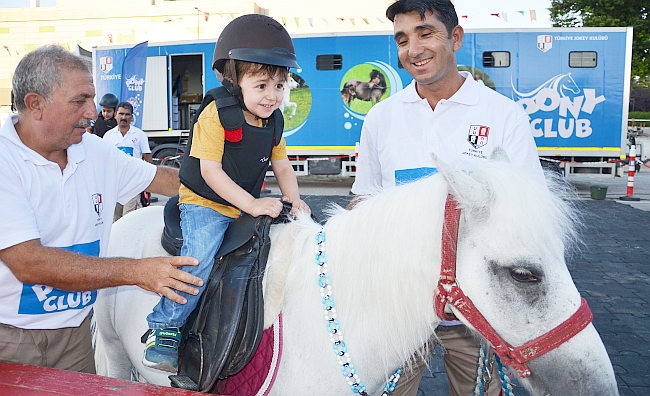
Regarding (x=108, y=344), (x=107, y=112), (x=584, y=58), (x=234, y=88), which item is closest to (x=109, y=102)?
(x=107, y=112)

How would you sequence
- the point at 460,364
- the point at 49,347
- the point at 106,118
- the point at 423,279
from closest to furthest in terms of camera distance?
the point at 423,279 < the point at 49,347 < the point at 460,364 < the point at 106,118

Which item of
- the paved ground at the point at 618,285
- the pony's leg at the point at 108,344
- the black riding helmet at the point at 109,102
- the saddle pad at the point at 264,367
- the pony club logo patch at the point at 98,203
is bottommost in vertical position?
the paved ground at the point at 618,285

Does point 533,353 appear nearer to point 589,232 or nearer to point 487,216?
point 487,216

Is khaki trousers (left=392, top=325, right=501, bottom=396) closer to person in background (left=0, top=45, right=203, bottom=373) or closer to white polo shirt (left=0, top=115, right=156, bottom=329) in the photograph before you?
person in background (left=0, top=45, right=203, bottom=373)

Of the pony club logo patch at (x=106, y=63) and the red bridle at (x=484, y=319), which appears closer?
the red bridle at (x=484, y=319)

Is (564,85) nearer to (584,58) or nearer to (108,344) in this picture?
(584,58)

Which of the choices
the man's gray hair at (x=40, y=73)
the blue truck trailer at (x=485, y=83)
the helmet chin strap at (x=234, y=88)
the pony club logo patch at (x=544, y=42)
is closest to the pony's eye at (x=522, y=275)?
the helmet chin strap at (x=234, y=88)

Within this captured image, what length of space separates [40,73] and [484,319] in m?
1.94

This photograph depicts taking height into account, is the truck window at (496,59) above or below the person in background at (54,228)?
above

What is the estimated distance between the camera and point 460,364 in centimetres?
241

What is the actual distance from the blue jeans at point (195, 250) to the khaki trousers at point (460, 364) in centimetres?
105

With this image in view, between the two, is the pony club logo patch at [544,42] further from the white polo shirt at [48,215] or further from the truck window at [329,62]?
the white polo shirt at [48,215]

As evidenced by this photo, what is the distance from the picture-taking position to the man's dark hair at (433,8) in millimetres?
2266

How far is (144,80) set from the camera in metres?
13.4
